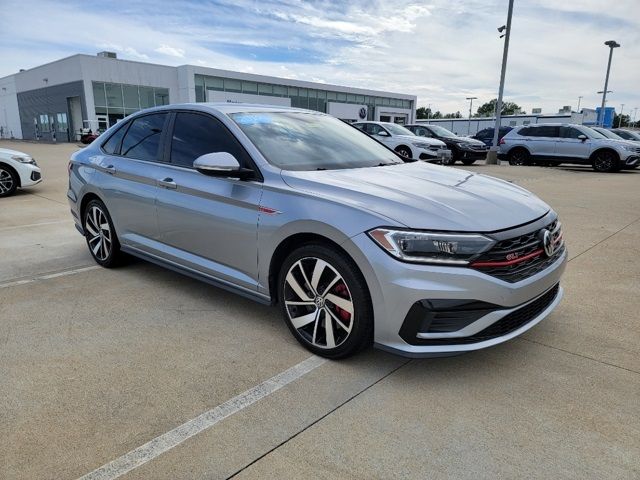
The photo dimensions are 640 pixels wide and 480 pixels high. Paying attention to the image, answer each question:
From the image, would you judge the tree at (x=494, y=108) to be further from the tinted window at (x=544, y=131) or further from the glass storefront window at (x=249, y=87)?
the tinted window at (x=544, y=131)

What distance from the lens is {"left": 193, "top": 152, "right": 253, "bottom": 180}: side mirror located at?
3.31 m

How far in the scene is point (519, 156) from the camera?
1900 cm

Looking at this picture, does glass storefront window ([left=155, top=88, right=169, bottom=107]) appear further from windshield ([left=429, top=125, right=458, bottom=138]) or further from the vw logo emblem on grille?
the vw logo emblem on grille

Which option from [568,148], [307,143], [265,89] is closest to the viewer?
[307,143]

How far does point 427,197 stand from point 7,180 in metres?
9.71

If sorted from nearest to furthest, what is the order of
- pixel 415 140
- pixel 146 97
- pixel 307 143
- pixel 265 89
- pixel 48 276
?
pixel 307 143 → pixel 48 276 → pixel 415 140 → pixel 146 97 → pixel 265 89

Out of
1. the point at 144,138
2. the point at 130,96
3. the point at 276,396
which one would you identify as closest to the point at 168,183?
the point at 144,138

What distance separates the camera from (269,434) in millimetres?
2410

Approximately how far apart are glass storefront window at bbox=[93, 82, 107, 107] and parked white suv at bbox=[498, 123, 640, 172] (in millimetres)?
35015

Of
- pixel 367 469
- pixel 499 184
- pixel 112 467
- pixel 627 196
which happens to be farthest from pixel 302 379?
pixel 627 196

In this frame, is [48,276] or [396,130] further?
[396,130]

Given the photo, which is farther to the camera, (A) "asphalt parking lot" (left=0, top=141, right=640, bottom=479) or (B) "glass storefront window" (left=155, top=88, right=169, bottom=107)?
(B) "glass storefront window" (left=155, top=88, right=169, bottom=107)

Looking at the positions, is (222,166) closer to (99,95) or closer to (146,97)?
(99,95)

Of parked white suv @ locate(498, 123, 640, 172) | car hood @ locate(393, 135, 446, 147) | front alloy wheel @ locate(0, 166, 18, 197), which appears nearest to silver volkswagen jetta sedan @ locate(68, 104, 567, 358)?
front alloy wheel @ locate(0, 166, 18, 197)
